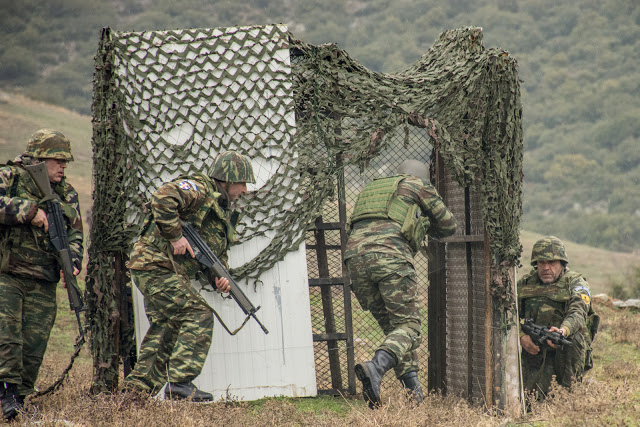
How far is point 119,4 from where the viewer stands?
78.1 metres

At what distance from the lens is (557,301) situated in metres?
6.68

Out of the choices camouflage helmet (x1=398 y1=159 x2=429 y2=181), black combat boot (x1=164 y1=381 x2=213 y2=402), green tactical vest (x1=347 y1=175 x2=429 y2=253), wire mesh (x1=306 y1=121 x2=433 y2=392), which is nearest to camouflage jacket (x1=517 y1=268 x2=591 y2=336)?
wire mesh (x1=306 y1=121 x2=433 y2=392)

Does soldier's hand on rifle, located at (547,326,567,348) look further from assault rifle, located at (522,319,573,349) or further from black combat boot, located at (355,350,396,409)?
black combat boot, located at (355,350,396,409)

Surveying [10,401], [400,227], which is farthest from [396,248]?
[10,401]

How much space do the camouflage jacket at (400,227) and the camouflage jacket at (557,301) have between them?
1373 mm

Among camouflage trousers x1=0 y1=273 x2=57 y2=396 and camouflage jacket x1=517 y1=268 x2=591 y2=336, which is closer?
camouflage trousers x1=0 y1=273 x2=57 y2=396

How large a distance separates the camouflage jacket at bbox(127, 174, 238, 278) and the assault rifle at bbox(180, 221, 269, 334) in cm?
10

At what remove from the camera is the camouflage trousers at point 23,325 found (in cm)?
496

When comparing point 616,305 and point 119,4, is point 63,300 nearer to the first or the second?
point 616,305

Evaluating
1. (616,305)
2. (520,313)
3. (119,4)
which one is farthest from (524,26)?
(520,313)

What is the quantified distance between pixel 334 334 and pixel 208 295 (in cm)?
106

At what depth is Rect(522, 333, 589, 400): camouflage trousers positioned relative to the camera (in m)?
6.50

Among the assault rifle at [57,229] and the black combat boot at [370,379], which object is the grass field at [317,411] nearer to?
the black combat boot at [370,379]

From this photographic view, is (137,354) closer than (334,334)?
Yes
